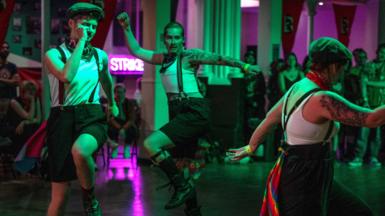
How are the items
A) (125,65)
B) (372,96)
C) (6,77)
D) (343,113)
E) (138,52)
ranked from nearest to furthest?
(343,113) < (138,52) < (6,77) < (372,96) < (125,65)

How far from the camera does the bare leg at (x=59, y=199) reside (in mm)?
4551

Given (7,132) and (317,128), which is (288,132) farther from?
(7,132)

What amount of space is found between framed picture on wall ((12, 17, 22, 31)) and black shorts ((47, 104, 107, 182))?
936cm

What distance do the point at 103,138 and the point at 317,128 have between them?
6.54 feet

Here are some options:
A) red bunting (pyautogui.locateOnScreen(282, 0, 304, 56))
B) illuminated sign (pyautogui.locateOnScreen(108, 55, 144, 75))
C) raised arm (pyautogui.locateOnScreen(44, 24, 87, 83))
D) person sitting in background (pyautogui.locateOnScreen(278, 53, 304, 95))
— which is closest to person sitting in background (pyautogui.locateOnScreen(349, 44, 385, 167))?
person sitting in background (pyautogui.locateOnScreen(278, 53, 304, 95))

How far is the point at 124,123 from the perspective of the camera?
9961 millimetres

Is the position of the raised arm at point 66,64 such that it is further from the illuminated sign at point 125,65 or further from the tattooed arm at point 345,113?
the illuminated sign at point 125,65

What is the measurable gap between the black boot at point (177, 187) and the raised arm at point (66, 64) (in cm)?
157

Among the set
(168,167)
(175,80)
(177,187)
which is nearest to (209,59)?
(175,80)

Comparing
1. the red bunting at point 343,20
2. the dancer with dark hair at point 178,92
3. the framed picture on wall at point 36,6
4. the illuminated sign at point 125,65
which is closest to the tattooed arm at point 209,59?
the dancer with dark hair at point 178,92

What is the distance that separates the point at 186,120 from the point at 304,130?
2.58 metres

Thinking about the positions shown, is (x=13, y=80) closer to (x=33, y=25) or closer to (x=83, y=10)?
(x=33, y=25)

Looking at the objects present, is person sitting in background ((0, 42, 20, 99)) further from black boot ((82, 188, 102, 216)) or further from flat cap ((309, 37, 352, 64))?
flat cap ((309, 37, 352, 64))

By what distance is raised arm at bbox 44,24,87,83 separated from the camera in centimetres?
448
